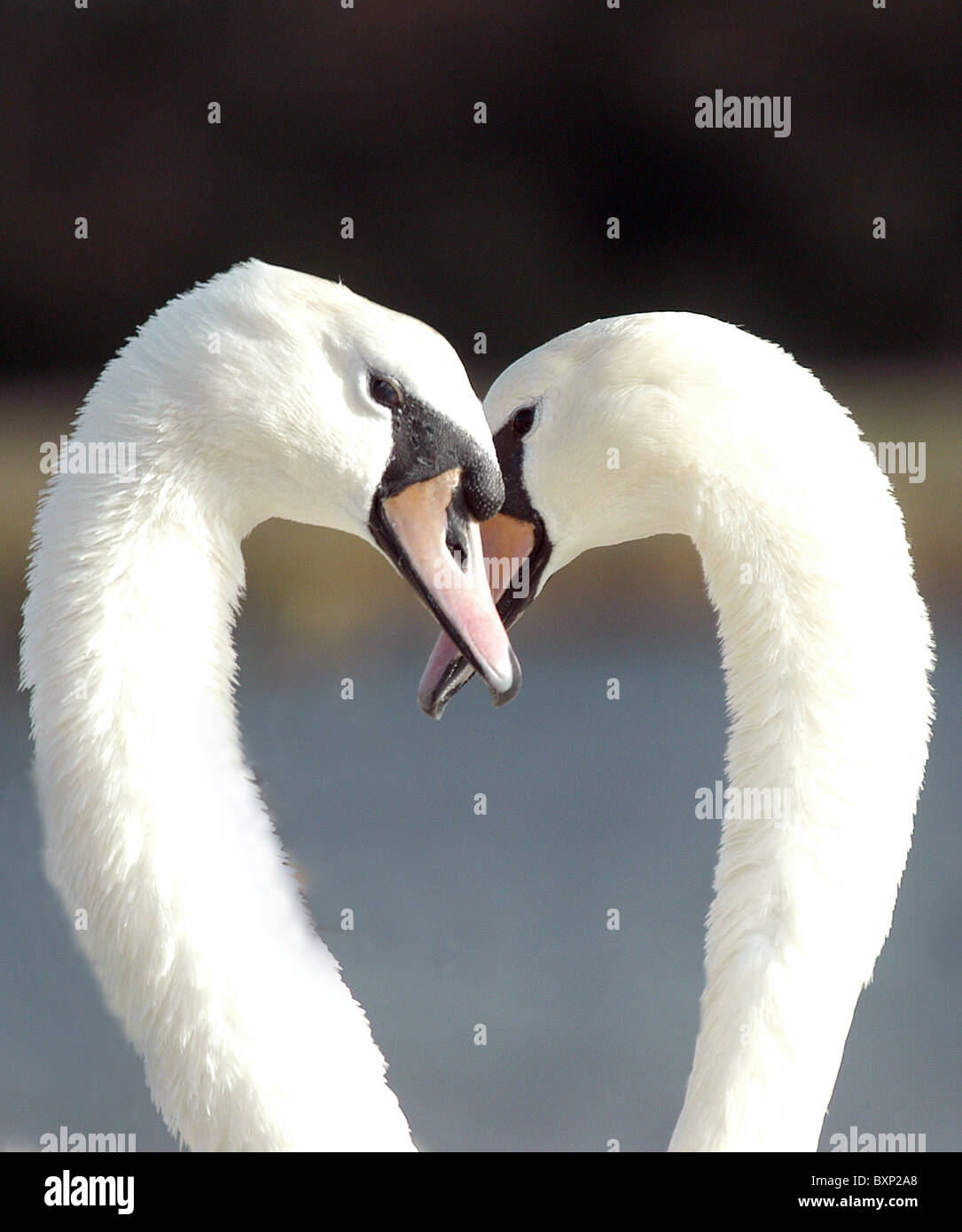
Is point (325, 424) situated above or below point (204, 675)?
above

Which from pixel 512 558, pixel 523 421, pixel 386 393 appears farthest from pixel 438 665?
pixel 386 393

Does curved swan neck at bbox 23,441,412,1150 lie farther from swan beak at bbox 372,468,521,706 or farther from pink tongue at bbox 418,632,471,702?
pink tongue at bbox 418,632,471,702

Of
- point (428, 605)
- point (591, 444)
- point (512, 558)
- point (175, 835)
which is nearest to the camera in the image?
point (175, 835)

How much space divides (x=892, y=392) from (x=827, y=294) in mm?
690

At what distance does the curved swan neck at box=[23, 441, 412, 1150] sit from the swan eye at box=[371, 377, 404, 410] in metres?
0.21

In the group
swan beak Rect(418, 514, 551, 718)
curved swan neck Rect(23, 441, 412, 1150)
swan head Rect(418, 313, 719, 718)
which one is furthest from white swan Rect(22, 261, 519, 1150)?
swan beak Rect(418, 514, 551, 718)

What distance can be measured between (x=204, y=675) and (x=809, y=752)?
0.64 metres

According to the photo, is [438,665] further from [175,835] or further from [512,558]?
[175,835]

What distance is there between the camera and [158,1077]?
1639 mm

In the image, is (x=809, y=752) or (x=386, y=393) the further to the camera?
(x=809, y=752)

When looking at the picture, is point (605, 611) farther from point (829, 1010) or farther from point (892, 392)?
point (829, 1010)

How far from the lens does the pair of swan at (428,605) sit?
1572 mm

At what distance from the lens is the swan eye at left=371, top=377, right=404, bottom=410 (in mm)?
1639

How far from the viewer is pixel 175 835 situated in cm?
158
